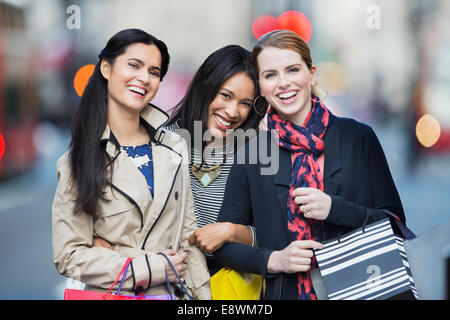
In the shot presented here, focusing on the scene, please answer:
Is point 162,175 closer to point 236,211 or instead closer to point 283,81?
point 236,211

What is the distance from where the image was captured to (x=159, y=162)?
2.75m

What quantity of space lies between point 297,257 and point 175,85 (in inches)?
1087

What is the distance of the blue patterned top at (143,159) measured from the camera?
8.89ft

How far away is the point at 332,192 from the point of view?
2.41 m

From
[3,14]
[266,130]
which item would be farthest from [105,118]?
[3,14]

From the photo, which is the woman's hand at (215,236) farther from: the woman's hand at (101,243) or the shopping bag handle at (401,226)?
the shopping bag handle at (401,226)

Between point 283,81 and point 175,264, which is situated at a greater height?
point 283,81

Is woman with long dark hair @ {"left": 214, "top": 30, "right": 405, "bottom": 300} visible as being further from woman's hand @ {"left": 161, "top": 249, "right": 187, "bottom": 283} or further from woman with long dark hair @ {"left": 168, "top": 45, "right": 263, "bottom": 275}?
woman with long dark hair @ {"left": 168, "top": 45, "right": 263, "bottom": 275}

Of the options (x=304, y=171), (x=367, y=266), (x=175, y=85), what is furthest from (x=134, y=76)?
(x=175, y=85)

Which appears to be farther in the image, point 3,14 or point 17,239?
point 3,14

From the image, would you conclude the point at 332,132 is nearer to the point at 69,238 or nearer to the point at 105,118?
the point at 105,118

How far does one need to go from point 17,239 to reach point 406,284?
8.40 metres

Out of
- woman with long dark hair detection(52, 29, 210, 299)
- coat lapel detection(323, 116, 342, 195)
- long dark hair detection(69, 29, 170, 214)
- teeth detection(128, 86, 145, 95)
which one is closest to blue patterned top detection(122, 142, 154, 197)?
woman with long dark hair detection(52, 29, 210, 299)

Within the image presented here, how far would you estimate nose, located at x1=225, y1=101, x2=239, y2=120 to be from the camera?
319 centimetres
